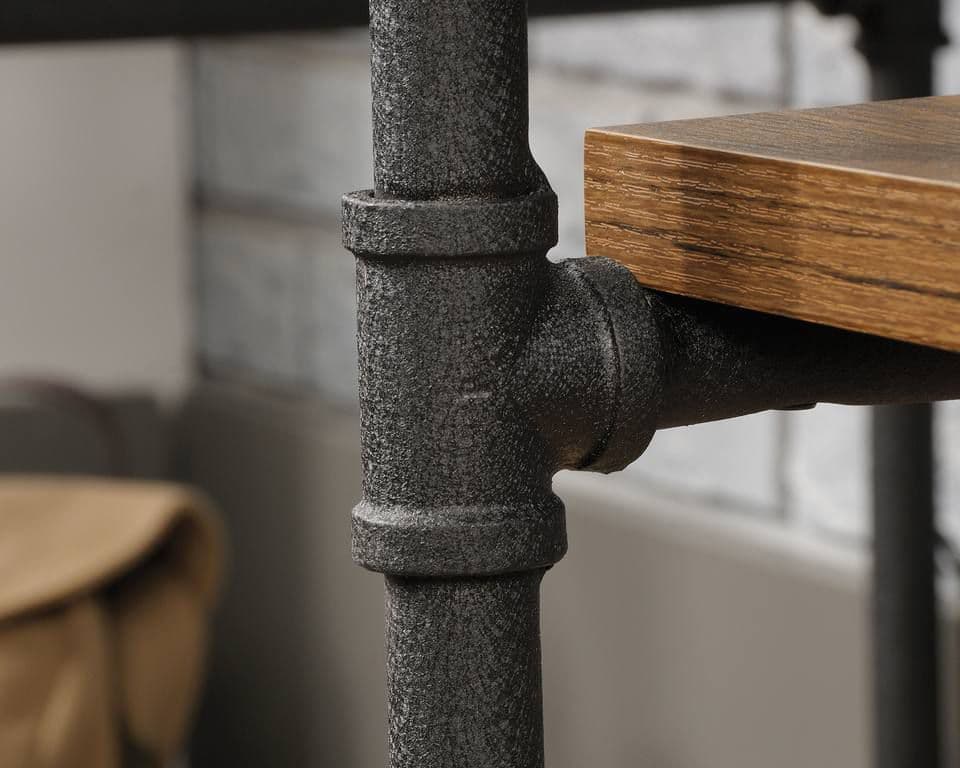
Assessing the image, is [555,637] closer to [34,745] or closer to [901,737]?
[34,745]

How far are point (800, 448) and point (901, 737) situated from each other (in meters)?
0.31

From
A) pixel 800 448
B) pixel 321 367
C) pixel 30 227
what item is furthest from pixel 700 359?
pixel 30 227

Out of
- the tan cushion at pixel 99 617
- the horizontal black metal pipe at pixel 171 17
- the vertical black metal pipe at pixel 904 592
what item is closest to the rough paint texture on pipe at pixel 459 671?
the horizontal black metal pipe at pixel 171 17

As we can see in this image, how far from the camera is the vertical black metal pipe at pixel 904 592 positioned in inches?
25.2

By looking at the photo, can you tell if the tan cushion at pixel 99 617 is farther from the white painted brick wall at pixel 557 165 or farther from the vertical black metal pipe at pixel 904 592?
the vertical black metal pipe at pixel 904 592

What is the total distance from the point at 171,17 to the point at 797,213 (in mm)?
297

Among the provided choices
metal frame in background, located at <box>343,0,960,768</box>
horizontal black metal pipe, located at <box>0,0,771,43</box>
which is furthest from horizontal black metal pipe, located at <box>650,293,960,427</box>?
horizontal black metal pipe, located at <box>0,0,771,43</box>

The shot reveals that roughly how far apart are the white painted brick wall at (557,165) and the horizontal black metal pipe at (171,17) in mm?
85

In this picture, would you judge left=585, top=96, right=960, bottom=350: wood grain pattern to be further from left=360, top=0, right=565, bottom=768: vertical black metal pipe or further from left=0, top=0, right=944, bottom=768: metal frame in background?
left=0, top=0, right=944, bottom=768: metal frame in background

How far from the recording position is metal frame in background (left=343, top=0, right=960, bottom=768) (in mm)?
224

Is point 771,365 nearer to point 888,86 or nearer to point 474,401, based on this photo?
point 474,401

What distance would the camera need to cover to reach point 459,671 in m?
0.23

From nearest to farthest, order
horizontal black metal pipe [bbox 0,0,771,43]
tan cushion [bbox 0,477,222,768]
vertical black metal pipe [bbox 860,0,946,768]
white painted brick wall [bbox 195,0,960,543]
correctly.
A: horizontal black metal pipe [bbox 0,0,771,43] → vertical black metal pipe [bbox 860,0,946,768] → white painted brick wall [bbox 195,0,960,543] → tan cushion [bbox 0,477,222,768]

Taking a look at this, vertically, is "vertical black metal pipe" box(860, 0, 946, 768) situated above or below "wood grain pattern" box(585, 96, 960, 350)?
below
